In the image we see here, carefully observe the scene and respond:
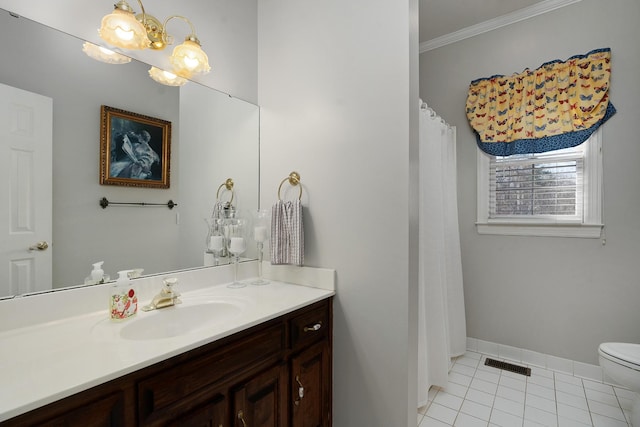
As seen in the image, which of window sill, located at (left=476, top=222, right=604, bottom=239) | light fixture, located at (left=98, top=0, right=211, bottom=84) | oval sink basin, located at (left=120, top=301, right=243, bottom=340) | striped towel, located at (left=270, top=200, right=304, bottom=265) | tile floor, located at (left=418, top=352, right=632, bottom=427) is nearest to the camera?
oval sink basin, located at (left=120, top=301, right=243, bottom=340)

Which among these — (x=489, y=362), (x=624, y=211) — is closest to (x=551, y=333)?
(x=489, y=362)

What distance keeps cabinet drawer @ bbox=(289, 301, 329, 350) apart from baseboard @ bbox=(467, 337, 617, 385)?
71.3 inches

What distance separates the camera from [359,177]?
4.76ft

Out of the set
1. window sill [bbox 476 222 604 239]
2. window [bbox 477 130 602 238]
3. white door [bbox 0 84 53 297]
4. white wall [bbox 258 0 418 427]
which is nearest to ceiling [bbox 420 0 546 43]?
window [bbox 477 130 602 238]

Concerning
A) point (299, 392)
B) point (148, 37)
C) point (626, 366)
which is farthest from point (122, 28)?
point (626, 366)

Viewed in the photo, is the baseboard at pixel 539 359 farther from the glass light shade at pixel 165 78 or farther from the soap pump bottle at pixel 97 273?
the glass light shade at pixel 165 78

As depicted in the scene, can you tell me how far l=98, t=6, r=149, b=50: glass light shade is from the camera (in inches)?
46.4

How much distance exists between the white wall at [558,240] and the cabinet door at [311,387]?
1.72 metres

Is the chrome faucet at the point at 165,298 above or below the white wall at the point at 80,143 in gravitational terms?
below

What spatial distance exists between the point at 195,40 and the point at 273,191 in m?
0.82

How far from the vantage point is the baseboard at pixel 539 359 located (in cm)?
214

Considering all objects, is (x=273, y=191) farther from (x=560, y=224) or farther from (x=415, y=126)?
(x=560, y=224)

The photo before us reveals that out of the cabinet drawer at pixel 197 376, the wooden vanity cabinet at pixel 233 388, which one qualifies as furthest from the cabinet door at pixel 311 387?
the cabinet drawer at pixel 197 376

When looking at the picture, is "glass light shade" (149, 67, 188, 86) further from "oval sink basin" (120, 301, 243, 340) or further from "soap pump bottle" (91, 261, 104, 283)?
"oval sink basin" (120, 301, 243, 340)
